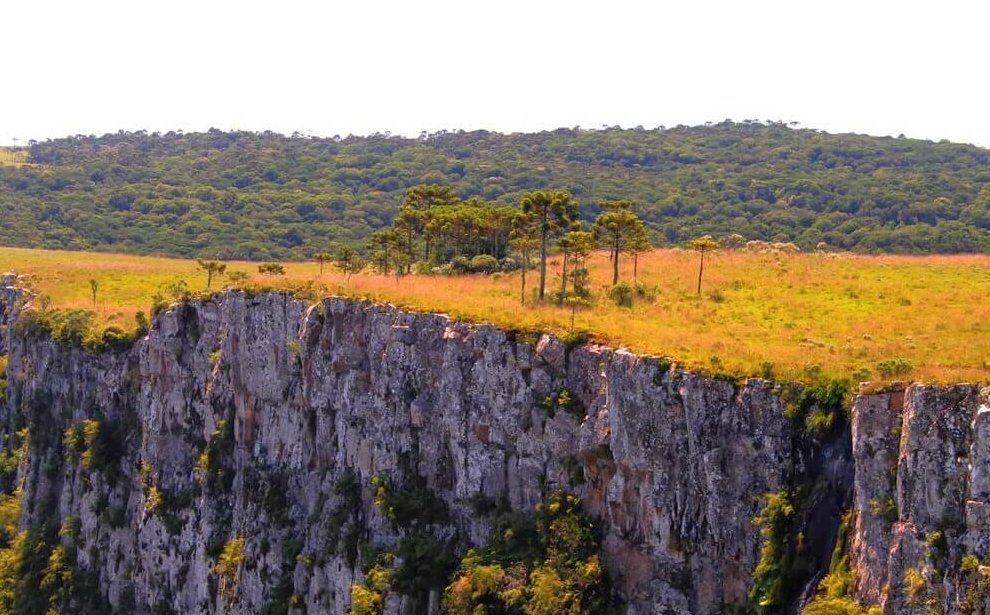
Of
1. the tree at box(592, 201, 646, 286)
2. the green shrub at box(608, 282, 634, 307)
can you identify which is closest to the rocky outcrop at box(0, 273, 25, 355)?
the tree at box(592, 201, 646, 286)

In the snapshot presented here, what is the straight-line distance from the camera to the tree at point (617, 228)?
5612 centimetres

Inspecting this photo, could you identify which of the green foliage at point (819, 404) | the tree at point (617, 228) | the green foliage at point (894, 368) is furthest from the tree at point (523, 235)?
the green foliage at point (894, 368)

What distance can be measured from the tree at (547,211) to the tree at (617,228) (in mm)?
2155

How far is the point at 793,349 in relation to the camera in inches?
1423

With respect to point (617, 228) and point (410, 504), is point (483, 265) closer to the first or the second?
point (617, 228)

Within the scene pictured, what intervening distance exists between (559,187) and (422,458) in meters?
111

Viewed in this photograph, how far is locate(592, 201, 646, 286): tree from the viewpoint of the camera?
56.1 meters

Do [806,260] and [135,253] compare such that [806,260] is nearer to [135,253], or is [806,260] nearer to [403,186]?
[135,253]

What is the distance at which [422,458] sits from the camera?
4466 cm

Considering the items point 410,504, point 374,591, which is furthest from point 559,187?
point 374,591

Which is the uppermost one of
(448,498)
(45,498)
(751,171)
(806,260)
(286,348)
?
(751,171)

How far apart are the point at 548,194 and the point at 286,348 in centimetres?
1647

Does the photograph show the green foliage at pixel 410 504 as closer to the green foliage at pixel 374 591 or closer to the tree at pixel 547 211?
the green foliage at pixel 374 591

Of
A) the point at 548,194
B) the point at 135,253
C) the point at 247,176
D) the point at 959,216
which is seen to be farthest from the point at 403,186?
the point at 548,194
